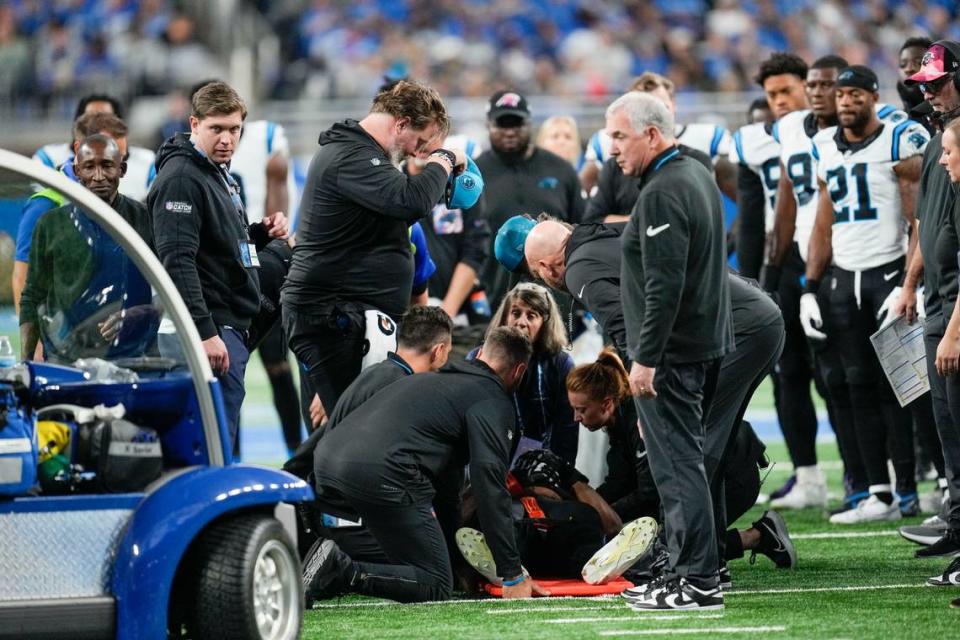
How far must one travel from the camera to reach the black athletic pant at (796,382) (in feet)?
25.2

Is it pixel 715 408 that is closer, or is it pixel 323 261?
pixel 715 408

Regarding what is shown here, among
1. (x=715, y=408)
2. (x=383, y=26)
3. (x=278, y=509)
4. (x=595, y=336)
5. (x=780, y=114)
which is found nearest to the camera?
(x=278, y=509)

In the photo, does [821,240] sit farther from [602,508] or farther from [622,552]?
[622,552]

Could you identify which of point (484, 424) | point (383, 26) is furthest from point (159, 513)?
point (383, 26)

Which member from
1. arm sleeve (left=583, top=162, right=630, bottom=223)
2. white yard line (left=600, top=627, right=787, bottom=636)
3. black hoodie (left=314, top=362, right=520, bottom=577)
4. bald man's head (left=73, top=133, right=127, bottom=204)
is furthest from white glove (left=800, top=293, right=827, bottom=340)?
bald man's head (left=73, top=133, right=127, bottom=204)

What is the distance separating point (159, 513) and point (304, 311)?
213 cm

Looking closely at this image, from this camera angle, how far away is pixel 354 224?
5797 millimetres

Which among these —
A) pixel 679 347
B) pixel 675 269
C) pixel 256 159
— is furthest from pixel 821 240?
pixel 256 159

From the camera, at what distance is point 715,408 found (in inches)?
209

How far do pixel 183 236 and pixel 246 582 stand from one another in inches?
73.5

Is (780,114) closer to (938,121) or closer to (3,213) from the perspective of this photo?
(938,121)

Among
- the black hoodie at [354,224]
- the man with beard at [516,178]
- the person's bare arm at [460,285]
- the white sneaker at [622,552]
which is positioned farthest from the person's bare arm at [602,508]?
the man with beard at [516,178]

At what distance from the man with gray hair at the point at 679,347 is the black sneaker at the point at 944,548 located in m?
1.21

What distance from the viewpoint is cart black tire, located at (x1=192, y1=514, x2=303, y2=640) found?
12.6ft
